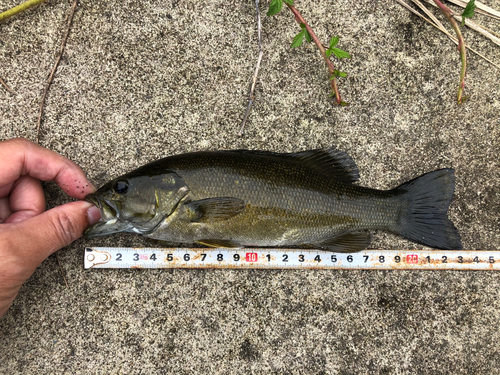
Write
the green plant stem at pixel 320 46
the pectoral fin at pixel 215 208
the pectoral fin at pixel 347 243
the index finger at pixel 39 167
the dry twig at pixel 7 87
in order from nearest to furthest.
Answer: the pectoral fin at pixel 215 208
the index finger at pixel 39 167
the pectoral fin at pixel 347 243
the green plant stem at pixel 320 46
the dry twig at pixel 7 87

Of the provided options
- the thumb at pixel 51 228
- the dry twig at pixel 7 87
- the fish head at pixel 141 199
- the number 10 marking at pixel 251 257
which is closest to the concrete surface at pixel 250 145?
the dry twig at pixel 7 87

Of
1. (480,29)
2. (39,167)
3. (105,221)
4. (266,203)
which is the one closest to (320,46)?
(266,203)

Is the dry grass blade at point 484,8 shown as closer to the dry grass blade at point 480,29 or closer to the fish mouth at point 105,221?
the dry grass blade at point 480,29

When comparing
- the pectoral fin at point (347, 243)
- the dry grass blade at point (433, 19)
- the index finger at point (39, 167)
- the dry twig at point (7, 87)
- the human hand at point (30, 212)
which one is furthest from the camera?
the dry grass blade at point (433, 19)

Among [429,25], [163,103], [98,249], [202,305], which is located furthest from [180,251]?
[429,25]

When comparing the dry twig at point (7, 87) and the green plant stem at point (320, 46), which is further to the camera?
the dry twig at point (7, 87)

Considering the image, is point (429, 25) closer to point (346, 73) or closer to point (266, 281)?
point (346, 73)

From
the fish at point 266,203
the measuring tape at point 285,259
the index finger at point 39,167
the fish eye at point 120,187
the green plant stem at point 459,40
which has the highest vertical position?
the green plant stem at point 459,40
